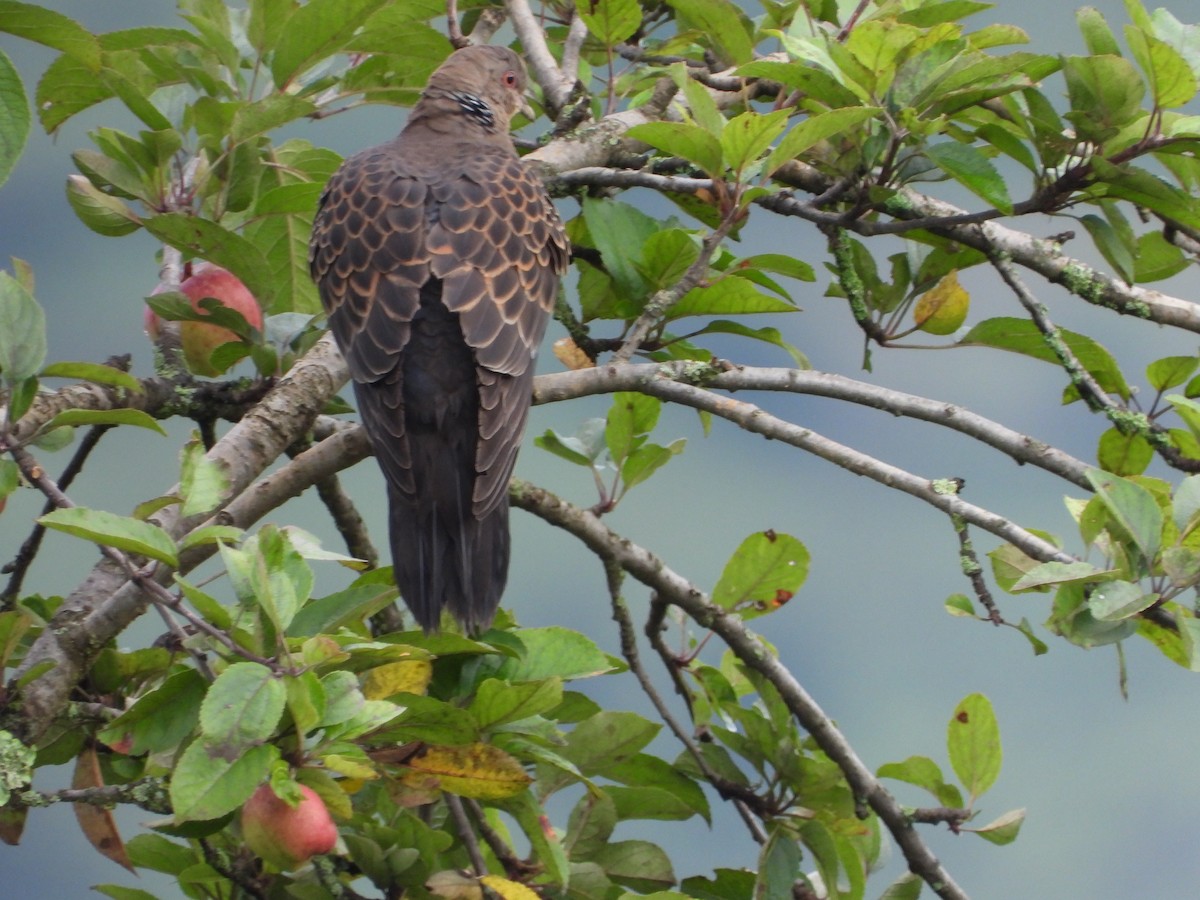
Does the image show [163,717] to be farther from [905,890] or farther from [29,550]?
[905,890]

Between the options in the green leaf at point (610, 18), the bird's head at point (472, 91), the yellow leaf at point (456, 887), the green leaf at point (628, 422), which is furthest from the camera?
the bird's head at point (472, 91)

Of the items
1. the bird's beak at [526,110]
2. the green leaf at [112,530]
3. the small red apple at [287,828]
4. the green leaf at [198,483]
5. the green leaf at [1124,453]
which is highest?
the bird's beak at [526,110]

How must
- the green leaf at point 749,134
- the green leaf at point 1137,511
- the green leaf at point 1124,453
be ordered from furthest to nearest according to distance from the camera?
the green leaf at point 1124,453 → the green leaf at point 749,134 → the green leaf at point 1137,511

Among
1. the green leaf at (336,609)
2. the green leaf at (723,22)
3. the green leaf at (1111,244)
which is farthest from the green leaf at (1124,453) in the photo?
the green leaf at (336,609)

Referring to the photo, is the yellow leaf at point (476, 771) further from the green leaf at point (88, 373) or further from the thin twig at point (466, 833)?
the green leaf at point (88, 373)

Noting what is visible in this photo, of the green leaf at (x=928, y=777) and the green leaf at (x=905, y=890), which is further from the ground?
the green leaf at (x=928, y=777)

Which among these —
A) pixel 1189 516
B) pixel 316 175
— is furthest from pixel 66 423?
pixel 1189 516

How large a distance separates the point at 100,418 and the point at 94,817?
0.71 metres

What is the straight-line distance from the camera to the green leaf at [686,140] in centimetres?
244

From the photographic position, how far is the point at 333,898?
2.36 metres

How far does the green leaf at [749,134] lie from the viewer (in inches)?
94.5

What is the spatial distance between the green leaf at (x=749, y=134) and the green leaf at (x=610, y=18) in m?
0.82

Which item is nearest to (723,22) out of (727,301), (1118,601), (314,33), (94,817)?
(727,301)

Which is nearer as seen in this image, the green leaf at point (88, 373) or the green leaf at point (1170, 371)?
the green leaf at point (88, 373)
